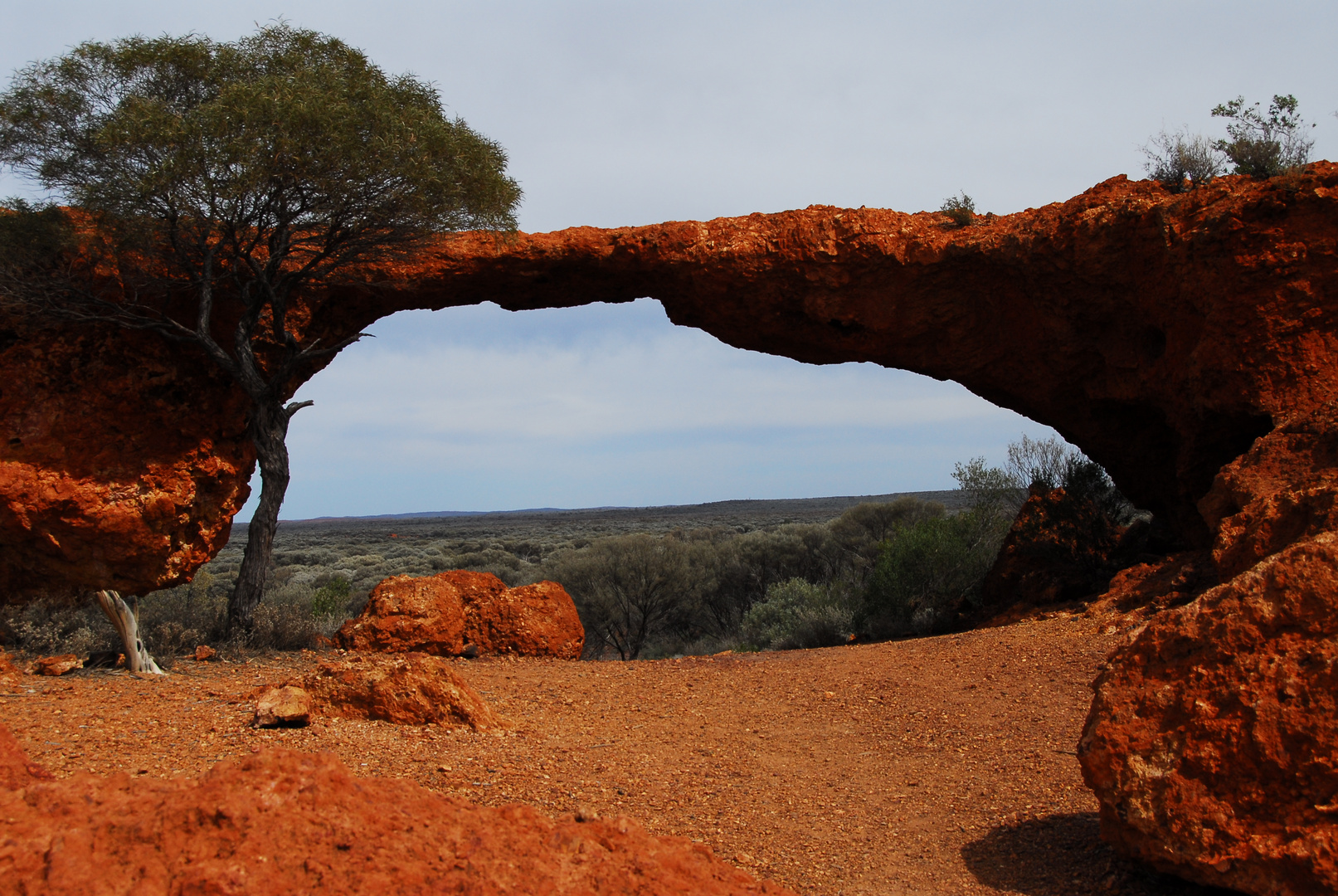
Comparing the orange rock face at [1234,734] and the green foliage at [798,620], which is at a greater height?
the orange rock face at [1234,734]

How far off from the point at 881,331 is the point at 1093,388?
2764 mm

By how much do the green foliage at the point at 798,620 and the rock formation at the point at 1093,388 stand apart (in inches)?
170

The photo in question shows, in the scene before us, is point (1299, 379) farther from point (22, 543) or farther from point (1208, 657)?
point (22, 543)

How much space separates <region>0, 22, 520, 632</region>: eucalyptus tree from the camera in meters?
8.37

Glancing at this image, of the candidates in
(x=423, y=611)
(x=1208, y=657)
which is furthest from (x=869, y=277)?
(x=1208, y=657)

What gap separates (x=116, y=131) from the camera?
8.14 m

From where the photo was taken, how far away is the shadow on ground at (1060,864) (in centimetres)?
305

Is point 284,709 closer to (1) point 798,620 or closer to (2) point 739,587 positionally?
(1) point 798,620

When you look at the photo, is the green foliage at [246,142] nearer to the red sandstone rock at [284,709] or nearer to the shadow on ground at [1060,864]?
the red sandstone rock at [284,709]

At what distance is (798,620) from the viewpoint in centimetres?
1412

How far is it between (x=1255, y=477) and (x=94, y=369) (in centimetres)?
1128

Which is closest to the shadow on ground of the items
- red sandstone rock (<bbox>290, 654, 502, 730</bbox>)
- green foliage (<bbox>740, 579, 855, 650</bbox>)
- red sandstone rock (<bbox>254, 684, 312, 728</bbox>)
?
red sandstone rock (<bbox>290, 654, 502, 730</bbox>)

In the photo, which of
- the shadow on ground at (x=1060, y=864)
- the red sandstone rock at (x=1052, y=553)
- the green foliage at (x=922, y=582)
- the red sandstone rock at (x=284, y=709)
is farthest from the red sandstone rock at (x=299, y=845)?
the green foliage at (x=922, y=582)

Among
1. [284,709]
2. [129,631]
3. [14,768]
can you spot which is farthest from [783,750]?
[129,631]
